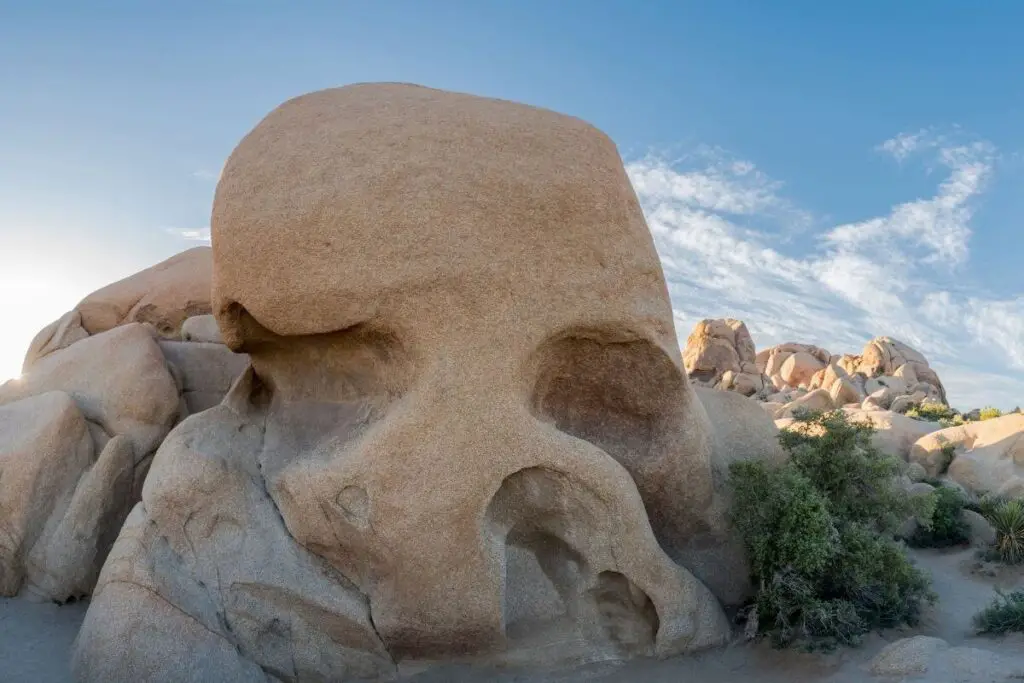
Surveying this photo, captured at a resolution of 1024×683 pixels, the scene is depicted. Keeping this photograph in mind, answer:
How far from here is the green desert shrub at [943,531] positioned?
44.4 ft

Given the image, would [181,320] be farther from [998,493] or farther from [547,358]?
[998,493]

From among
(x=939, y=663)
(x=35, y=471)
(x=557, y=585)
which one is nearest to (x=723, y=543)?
(x=557, y=585)

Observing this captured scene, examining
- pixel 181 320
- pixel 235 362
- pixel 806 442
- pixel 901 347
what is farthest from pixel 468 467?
pixel 901 347

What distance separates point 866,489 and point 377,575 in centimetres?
646

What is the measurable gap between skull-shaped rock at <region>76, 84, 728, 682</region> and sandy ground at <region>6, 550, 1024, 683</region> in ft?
0.87

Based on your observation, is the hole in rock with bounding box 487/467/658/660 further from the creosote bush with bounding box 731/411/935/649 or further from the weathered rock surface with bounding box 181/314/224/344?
the weathered rock surface with bounding box 181/314/224/344

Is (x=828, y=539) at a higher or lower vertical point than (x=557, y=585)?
higher

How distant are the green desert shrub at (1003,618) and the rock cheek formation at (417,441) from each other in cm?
314

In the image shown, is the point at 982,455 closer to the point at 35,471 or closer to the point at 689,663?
the point at 689,663

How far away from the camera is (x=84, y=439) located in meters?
11.0

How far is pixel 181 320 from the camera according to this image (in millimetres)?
15438

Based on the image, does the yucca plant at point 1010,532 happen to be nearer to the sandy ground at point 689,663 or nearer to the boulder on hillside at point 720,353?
the sandy ground at point 689,663

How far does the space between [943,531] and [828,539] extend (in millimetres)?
5753

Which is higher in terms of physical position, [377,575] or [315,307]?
[315,307]
